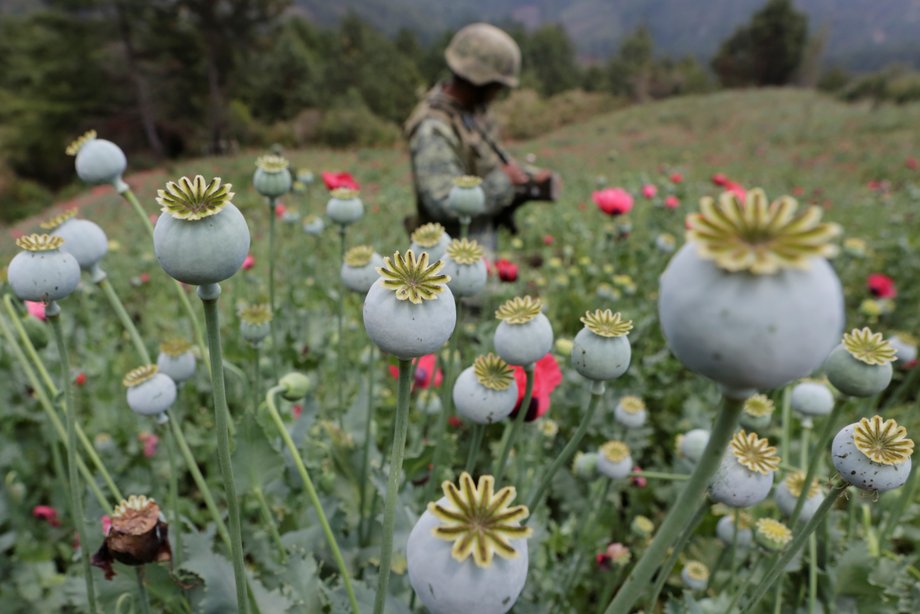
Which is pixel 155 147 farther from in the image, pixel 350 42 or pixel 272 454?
pixel 272 454

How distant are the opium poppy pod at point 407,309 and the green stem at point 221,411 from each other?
134mm

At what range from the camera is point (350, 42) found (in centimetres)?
3159

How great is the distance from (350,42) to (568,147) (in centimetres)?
2209

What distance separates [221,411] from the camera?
0.53 metres

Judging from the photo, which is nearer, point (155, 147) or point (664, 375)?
point (664, 375)

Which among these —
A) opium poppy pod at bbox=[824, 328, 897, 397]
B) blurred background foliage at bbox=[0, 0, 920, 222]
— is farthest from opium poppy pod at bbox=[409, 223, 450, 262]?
blurred background foliage at bbox=[0, 0, 920, 222]

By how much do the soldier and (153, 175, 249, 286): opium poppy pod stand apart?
186cm

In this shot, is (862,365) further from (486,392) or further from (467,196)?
(467,196)

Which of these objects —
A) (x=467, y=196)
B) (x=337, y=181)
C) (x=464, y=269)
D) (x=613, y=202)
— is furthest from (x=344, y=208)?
Answer: (x=613, y=202)

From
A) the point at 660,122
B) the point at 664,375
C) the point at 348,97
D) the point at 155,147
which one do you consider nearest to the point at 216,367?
the point at 664,375

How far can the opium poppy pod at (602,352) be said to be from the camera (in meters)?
0.68

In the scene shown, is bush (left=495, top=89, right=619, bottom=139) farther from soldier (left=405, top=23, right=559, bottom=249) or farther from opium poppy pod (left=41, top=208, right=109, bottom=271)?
opium poppy pod (left=41, top=208, right=109, bottom=271)

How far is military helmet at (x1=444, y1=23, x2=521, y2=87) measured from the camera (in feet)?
7.86

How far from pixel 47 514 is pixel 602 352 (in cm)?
167
